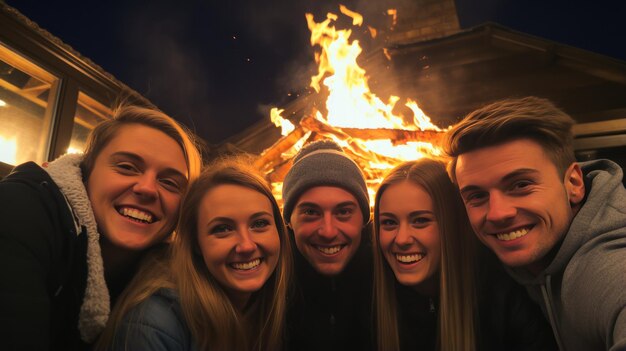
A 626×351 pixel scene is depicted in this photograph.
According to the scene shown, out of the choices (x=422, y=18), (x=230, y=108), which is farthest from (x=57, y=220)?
(x=230, y=108)

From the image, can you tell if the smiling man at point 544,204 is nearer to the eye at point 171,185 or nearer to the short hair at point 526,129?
the short hair at point 526,129

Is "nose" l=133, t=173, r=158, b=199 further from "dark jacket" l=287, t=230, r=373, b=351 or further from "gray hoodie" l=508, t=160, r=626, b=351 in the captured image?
"gray hoodie" l=508, t=160, r=626, b=351

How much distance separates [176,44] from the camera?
82.7 ft

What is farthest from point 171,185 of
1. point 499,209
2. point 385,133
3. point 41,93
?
point 41,93

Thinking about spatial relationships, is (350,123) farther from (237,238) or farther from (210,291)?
(210,291)

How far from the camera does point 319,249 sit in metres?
2.79

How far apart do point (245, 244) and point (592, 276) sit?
175 centimetres

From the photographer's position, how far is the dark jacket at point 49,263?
1.43 m

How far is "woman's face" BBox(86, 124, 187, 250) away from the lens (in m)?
2.20

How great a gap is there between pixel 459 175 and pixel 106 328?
7.37 ft

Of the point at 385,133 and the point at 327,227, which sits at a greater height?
the point at 385,133

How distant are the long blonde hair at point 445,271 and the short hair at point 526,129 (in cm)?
43

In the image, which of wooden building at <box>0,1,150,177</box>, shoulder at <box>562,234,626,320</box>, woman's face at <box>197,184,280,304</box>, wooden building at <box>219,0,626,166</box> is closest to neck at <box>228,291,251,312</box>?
woman's face at <box>197,184,280,304</box>

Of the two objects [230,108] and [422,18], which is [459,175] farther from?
[230,108]
